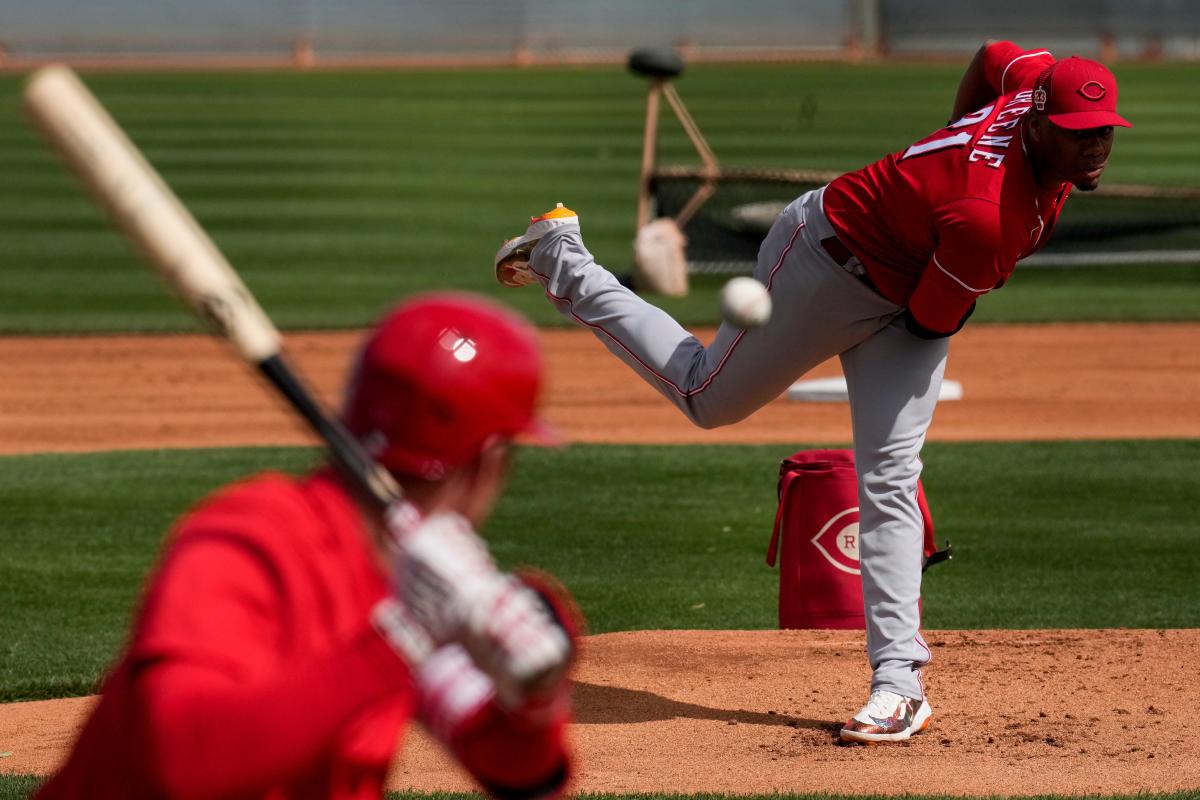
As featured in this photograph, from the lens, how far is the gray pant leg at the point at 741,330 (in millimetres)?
4859

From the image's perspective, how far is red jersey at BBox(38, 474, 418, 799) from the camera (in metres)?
1.85

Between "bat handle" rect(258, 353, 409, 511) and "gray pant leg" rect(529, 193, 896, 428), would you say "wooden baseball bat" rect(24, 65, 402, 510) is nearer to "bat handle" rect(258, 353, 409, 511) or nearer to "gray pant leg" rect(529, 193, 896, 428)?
"bat handle" rect(258, 353, 409, 511)

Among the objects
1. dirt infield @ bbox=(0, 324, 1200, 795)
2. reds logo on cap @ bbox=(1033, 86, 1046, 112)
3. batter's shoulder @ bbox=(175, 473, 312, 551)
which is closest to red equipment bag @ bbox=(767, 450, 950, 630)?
dirt infield @ bbox=(0, 324, 1200, 795)

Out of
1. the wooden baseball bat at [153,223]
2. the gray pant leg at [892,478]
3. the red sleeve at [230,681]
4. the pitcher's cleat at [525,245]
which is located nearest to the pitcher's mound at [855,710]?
the gray pant leg at [892,478]

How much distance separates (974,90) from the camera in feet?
17.6

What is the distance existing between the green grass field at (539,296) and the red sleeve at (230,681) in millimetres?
2531

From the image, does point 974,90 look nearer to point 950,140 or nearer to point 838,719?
point 950,140

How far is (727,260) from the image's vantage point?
16453 mm

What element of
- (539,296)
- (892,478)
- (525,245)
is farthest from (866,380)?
(539,296)

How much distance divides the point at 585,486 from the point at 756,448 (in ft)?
4.45

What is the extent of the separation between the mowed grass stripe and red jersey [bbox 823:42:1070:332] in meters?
2.24

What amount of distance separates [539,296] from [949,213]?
1181 centimetres

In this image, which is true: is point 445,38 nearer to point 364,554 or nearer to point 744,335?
point 744,335

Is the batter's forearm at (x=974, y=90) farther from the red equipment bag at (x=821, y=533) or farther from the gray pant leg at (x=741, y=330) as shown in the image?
the red equipment bag at (x=821, y=533)
